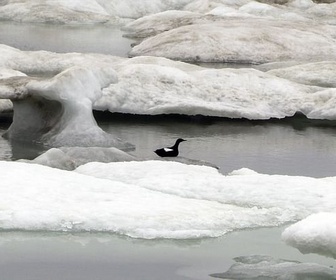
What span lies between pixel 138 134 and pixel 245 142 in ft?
6.33

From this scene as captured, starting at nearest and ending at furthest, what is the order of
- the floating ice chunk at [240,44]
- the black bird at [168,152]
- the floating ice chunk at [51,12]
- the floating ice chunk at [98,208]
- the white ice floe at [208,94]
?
the floating ice chunk at [98,208]
the black bird at [168,152]
the white ice floe at [208,94]
the floating ice chunk at [240,44]
the floating ice chunk at [51,12]

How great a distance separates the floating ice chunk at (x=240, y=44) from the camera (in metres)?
28.7

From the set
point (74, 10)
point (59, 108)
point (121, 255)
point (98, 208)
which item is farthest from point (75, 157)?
point (74, 10)

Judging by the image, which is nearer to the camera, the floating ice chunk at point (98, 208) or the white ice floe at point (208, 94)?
the floating ice chunk at point (98, 208)

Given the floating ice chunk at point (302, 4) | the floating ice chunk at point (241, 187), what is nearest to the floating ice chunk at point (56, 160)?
the floating ice chunk at point (241, 187)

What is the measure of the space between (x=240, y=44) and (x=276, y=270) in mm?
Answer: 21023

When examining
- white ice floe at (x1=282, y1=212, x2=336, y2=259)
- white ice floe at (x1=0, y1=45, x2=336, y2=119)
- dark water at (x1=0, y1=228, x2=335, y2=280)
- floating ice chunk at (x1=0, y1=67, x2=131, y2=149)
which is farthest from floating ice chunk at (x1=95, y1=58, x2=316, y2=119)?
white ice floe at (x1=282, y1=212, x2=336, y2=259)

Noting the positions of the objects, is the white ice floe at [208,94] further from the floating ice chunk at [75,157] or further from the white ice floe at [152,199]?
the white ice floe at [152,199]

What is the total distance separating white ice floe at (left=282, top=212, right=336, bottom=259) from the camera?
28.5 ft

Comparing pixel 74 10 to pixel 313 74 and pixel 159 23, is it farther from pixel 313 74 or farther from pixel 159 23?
pixel 313 74

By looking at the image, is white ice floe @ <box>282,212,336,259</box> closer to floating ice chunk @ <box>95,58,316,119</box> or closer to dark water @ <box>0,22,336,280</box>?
dark water @ <box>0,22,336,280</box>

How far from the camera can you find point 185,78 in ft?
65.9

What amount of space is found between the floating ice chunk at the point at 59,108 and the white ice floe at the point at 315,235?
7760mm

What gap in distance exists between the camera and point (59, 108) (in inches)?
679
